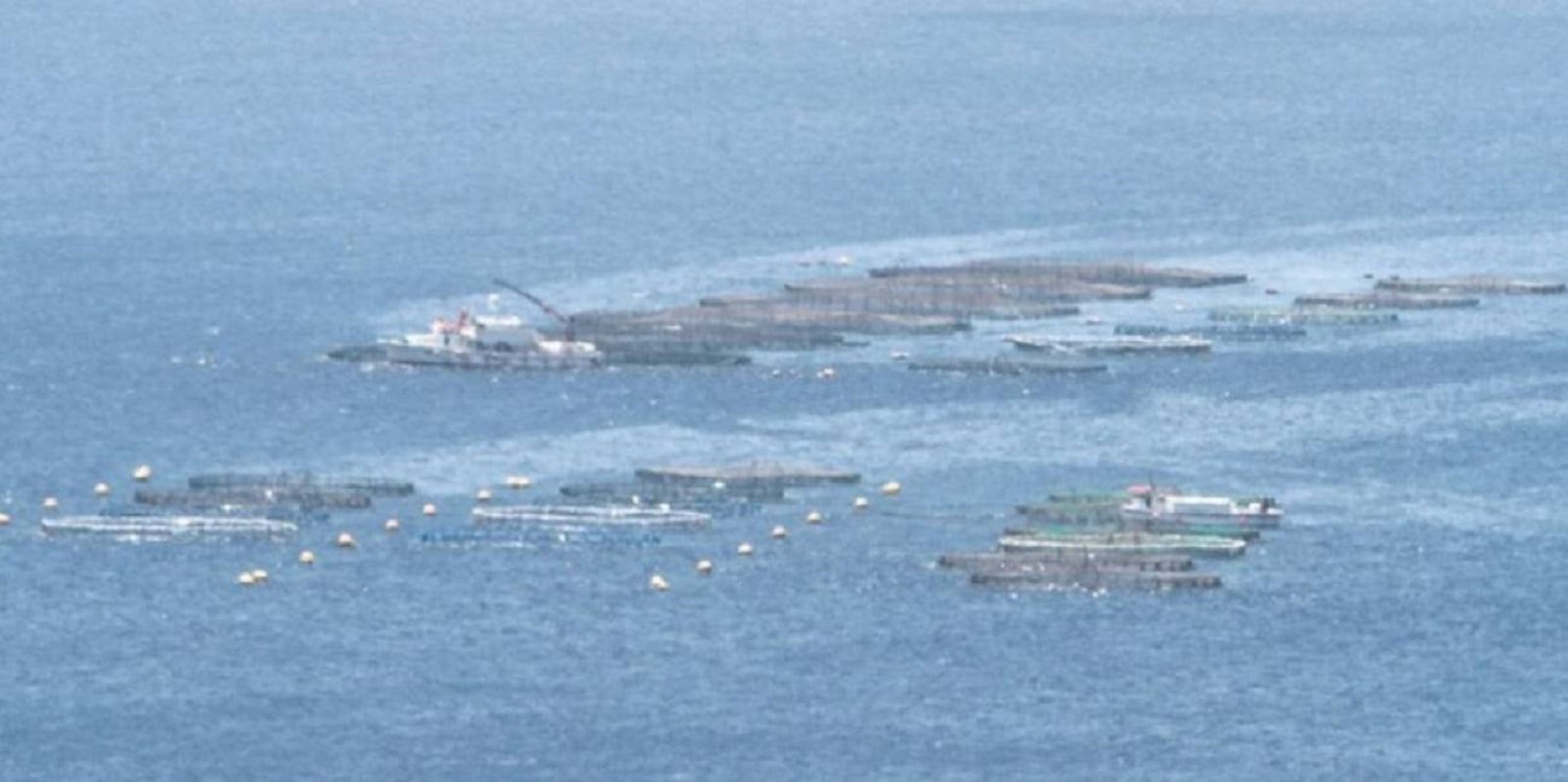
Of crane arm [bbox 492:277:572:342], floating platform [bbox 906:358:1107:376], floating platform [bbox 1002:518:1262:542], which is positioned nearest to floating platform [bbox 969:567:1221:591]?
floating platform [bbox 1002:518:1262:542]

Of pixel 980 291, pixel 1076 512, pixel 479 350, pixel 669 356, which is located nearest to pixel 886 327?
pixel 980 291

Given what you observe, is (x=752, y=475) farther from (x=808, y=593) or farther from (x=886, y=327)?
(x=886, y=327)

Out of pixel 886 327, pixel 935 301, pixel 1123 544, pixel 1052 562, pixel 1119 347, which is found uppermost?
pixel 935 301

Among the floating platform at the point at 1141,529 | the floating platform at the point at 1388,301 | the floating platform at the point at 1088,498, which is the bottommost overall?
the floating platform at the point at 1141,529

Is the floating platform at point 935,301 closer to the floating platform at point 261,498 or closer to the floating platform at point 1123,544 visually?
the floating platform at point 261,498

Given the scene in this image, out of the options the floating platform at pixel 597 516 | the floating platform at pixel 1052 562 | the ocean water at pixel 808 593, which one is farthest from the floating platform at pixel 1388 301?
the floating platform at pixel 1052 562

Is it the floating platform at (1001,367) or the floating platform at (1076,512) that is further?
the floating platform at (1001,367)

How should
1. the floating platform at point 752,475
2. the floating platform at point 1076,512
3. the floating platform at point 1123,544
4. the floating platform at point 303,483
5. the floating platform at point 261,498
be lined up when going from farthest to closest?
the floating platform at point 752,475 → the floating platform at point 303,483 → the floating platform at point 261,498 → the floating platform at point 1076,512 → the floating platform at point 1123,544
